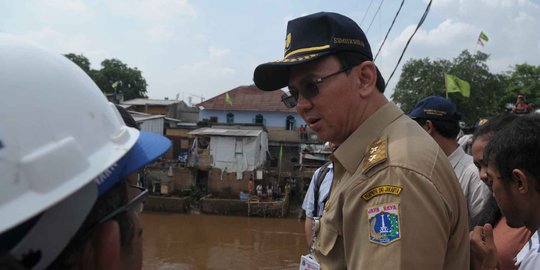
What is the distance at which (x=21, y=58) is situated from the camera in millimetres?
893

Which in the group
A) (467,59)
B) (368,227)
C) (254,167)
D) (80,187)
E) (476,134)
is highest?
(467,59)

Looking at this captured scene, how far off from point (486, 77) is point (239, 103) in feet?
67.9

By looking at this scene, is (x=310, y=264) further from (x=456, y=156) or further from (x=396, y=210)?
(x=456, y=156)

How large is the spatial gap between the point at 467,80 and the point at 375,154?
34.0m

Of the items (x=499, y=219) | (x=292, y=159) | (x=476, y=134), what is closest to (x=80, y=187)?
(x=499, y=219)

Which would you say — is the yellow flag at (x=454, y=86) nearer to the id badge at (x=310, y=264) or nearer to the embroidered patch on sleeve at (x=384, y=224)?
the id badge at (x=310, y=264)

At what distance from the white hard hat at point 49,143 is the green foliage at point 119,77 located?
45802 mm

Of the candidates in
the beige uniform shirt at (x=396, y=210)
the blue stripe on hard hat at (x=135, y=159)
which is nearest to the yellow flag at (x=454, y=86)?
the beige uniform shirt at (x=396, y=210)

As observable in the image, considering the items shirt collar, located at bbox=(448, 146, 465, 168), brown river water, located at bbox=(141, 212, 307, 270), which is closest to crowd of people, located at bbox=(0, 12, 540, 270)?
shirt collar, located at bbox=(448, 146, 465, 168)

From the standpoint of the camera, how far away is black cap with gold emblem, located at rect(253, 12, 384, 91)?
175 centimetres

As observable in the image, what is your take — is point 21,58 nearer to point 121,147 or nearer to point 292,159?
point 121,147

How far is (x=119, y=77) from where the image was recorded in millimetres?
46125

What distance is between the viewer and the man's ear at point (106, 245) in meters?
0.95

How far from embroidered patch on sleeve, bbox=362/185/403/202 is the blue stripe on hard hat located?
0.68m
